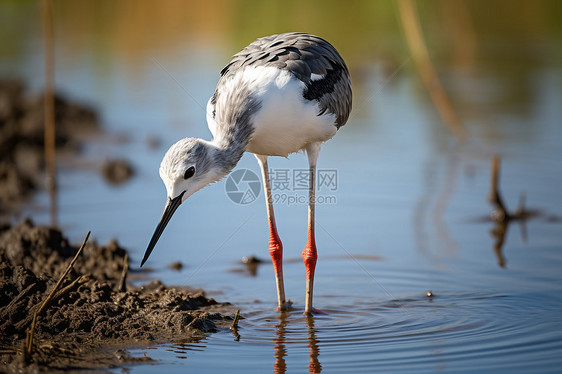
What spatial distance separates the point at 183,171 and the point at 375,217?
3.66 m

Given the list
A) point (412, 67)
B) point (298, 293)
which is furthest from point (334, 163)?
point (412, 67)

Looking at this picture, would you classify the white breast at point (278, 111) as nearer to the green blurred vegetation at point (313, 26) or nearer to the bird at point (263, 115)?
the bird at point (263, 115)

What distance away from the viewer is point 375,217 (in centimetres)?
897

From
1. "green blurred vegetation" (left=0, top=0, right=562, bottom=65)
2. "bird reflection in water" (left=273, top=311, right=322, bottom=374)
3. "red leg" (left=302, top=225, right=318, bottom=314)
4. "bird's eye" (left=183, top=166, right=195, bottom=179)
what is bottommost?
"bird reflection in water" (left=273, top=311, right=322, bottom=374)

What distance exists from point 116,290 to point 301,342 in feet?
5.36

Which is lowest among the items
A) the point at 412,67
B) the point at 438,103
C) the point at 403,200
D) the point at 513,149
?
the point at 403,200

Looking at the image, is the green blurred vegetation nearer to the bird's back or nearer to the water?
the water

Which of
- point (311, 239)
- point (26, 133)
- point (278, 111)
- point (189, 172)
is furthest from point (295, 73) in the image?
point (26, 133)

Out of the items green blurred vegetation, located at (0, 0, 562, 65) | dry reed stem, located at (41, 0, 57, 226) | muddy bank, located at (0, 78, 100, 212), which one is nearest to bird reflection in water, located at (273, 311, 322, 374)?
dry reed stem, located at (41, 0, 57, 226)

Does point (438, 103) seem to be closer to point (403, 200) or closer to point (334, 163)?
point (334, 163)

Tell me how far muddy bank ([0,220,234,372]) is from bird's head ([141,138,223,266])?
41 centimetres

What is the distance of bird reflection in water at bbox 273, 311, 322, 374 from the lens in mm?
5270

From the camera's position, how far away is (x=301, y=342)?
5750mm

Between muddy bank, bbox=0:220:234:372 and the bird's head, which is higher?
the bird's head
